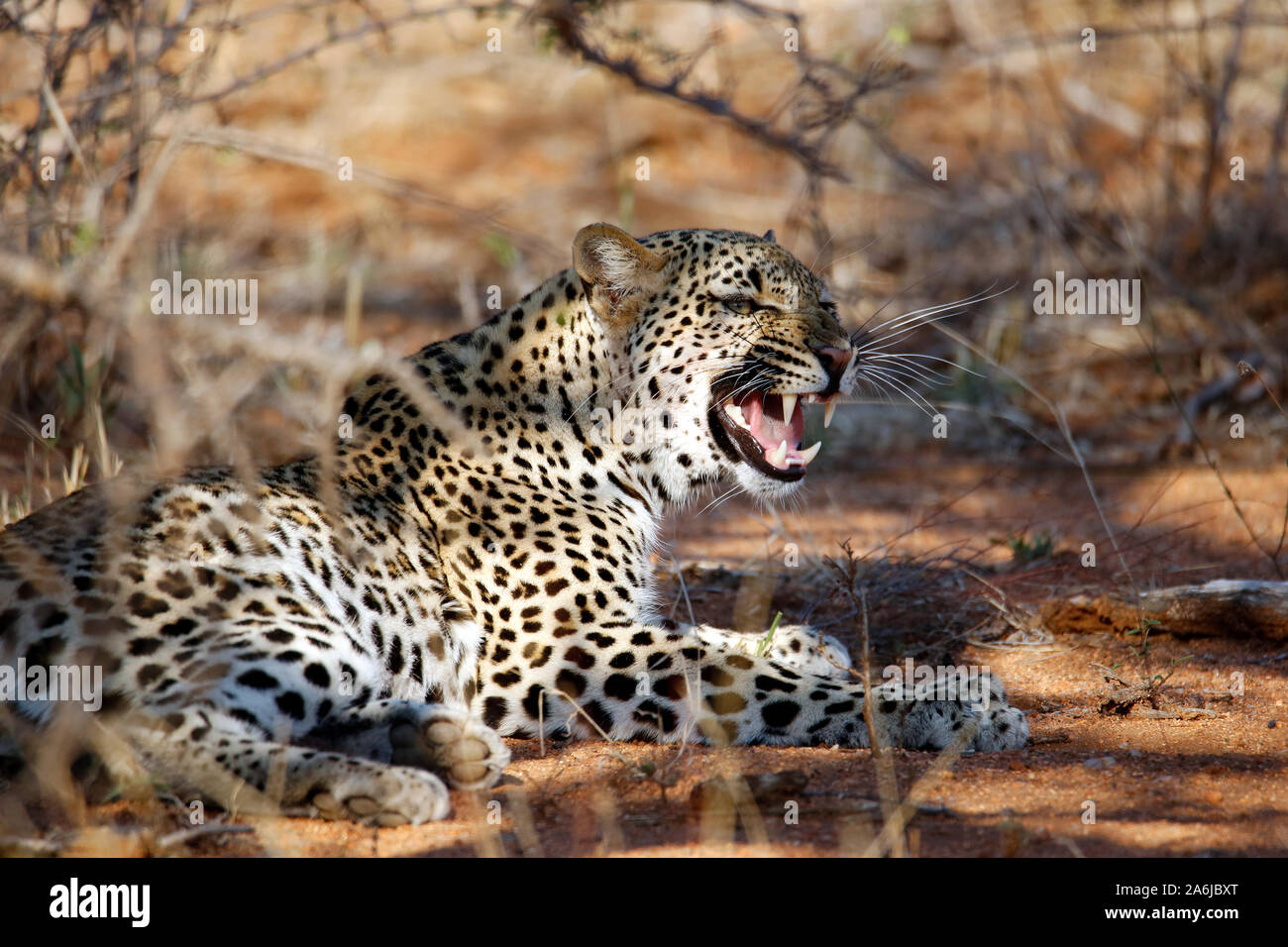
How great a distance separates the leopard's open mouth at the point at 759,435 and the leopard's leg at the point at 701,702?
0.89 metres

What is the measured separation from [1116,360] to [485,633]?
23.3 ft

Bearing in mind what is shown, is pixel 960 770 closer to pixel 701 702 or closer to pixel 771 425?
pixel 701 702

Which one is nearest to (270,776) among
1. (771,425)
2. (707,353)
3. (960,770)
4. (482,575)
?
(482,575)

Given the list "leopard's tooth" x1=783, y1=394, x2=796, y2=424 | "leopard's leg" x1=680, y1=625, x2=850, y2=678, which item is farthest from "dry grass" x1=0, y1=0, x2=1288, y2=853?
"leopard's tooth" x1=783, y1=394, x2=796, y2=424

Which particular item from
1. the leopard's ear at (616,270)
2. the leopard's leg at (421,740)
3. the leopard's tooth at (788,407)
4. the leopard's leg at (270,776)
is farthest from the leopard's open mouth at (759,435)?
the leopard's leg at (270,776)

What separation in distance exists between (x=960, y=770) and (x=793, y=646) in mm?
1501

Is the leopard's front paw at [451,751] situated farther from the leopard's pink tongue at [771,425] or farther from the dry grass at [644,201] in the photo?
the leopard's pink tongue at [771,425]

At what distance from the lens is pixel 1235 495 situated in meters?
8.07

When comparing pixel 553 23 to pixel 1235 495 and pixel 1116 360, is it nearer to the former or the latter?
pixel 1235 495

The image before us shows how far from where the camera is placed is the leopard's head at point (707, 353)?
5.62 metres

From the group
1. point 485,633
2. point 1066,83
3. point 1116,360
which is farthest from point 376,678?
point 1066,83

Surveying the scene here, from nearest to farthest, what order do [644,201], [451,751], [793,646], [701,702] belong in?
[451,751] < [701,702] < [793,646] < [644,201]

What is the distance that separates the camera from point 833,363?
567 centimetres

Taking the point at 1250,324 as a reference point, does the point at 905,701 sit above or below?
below
